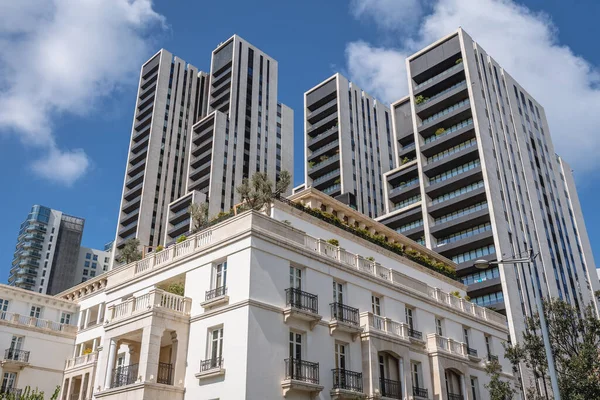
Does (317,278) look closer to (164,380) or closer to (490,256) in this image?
(164,380)

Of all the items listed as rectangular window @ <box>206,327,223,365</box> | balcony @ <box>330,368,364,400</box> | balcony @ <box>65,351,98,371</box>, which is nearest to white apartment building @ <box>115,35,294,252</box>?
balcony @ <box>65,351,98,371</box>

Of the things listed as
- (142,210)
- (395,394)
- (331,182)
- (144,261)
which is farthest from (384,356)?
(142,210)

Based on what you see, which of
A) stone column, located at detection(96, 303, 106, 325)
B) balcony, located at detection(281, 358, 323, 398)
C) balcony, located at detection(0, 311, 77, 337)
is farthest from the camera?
stone column, located at detection(96, 303, 106, 325)

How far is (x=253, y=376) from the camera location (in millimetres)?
24297

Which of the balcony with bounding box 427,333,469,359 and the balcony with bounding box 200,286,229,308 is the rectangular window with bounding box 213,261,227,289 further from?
the balcony with bounding box 427,333,469,359

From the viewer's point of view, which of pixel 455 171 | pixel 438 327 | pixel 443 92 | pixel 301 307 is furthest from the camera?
pixel 443 92

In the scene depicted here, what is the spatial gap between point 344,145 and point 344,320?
79.0 meters

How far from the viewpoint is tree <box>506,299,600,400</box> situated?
25766 millimetres

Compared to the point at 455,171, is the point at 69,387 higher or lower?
lower

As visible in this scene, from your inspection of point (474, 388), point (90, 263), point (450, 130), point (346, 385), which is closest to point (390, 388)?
point (346, 385)

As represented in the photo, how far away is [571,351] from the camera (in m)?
28.5

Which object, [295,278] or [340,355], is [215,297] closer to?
[295,278]

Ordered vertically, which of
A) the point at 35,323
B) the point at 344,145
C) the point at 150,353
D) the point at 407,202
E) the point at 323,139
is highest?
the point at 323,139

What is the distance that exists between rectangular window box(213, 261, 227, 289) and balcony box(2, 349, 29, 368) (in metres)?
17.3
